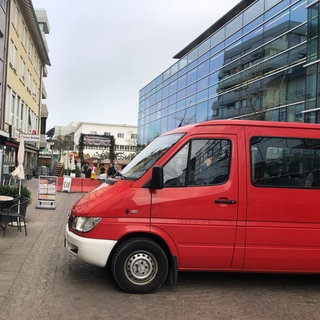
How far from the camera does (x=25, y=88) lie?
34.7 metres

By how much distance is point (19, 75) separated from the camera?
103 feet

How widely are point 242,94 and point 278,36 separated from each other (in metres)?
3.97

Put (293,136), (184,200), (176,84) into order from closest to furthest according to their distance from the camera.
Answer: (184,200) < (293,136) < (176,84)

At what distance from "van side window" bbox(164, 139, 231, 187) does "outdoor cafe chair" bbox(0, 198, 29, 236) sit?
4.64 metres

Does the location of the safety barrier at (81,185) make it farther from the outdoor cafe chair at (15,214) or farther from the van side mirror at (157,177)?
the van side mirror at (157,177)

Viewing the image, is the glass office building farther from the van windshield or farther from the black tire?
the black tire

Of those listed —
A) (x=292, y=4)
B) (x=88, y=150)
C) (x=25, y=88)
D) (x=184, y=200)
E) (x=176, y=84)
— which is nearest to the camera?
(x=184, y=200)

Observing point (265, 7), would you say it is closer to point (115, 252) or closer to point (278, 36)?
point (278, 36)

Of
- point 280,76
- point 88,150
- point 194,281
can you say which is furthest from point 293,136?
point 88,150

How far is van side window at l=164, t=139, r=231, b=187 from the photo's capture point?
5711 mm

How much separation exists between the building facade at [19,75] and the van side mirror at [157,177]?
1500 centimetres

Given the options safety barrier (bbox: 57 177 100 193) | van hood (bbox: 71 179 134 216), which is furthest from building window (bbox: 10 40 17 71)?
van hood (bbox: 71 179 134 216)

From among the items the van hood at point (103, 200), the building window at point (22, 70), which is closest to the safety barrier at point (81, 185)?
the building window at point (22, 70)

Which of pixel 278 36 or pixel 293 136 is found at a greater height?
pixel 278 36
